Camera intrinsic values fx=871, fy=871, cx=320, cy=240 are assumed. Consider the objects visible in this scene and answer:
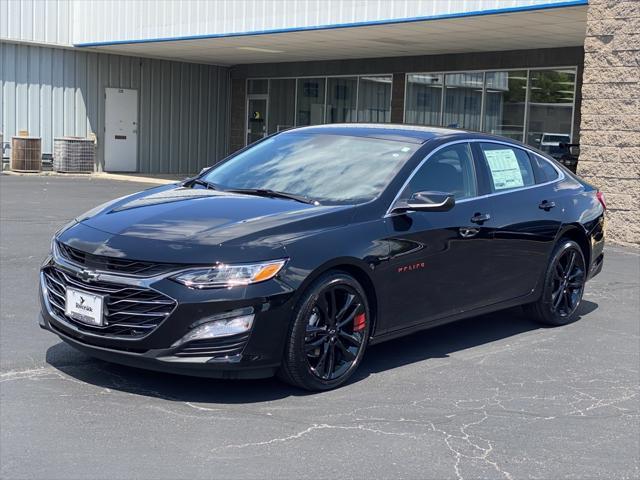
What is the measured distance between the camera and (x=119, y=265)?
481 centimetres

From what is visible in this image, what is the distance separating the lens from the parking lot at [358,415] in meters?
4.12

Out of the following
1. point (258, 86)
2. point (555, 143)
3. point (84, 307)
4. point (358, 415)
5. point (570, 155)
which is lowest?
point (358, 415)

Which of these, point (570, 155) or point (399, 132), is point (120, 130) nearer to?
point (570, 155)

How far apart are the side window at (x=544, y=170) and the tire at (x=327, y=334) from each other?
259 centimetres

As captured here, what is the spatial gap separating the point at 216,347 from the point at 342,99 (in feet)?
64.5

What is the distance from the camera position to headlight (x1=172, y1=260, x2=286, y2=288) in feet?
15.4

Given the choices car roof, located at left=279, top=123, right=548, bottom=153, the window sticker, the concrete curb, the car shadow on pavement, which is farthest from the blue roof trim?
the car shadow on pavement

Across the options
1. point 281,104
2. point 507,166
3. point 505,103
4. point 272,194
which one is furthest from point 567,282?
point 281,104

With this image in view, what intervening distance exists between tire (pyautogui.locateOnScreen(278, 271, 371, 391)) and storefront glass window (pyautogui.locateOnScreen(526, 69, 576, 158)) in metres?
14.0

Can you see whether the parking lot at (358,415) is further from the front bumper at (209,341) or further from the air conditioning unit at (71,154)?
the air conditioning unit at (71,154)

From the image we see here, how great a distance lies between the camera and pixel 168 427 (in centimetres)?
449

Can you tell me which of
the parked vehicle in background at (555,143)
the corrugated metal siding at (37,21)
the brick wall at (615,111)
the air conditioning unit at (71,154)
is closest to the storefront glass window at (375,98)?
the parked vehicle in background at (555,143)

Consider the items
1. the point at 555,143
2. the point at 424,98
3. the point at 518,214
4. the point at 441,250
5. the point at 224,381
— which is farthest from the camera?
the point at 424,98

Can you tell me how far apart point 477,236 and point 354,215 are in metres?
1.25
